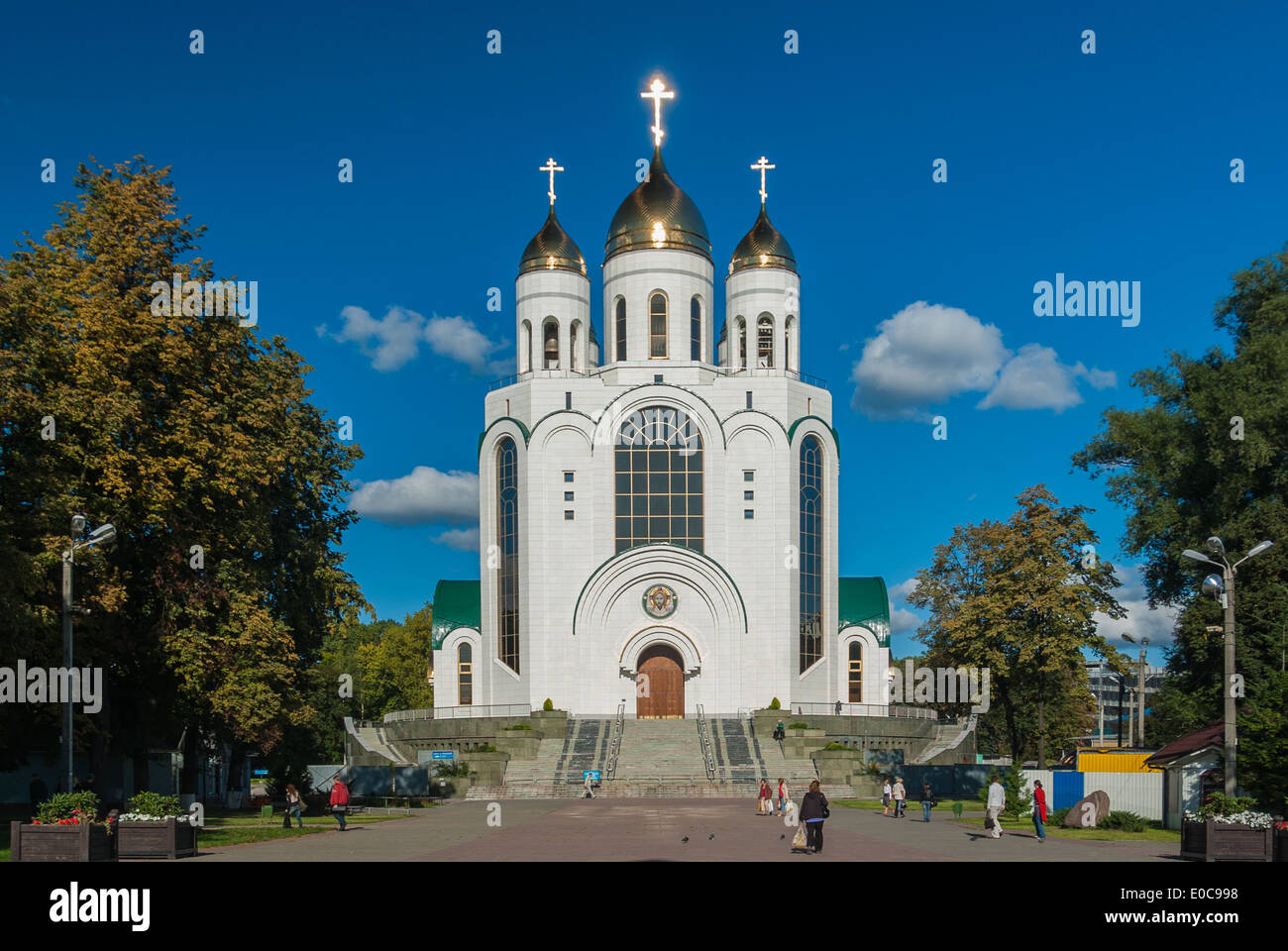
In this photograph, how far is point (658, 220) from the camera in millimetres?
63594

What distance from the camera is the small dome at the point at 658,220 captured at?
63438mm

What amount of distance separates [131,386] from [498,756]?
1988 centimetres

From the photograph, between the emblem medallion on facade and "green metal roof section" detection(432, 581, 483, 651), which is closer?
the emblem medallion on facade

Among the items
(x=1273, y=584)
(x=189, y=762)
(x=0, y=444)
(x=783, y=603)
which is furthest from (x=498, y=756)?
(x=1273, y=584)

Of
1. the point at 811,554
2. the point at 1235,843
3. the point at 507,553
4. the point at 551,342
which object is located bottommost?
the point at 1235,843

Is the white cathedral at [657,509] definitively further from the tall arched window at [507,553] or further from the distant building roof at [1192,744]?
the distant building roof at [1192,744]

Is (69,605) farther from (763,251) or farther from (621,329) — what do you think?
(763,251)

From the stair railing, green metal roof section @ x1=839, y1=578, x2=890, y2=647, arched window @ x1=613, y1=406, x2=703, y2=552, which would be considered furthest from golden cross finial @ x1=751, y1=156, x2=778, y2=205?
the stair railing

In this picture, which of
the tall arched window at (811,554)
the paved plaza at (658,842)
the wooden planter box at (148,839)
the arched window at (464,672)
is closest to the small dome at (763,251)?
the tall arched window at (811,554)

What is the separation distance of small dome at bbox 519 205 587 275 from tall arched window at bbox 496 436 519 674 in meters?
8.70

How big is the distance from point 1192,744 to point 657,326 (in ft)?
113

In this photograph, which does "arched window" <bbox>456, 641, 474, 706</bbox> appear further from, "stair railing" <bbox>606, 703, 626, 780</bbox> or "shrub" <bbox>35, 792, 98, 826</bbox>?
"shrub" <bbox>35, 792, 98, 826</bbox>

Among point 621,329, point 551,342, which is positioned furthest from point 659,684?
point 551,342

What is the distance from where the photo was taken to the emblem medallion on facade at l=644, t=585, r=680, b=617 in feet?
196
